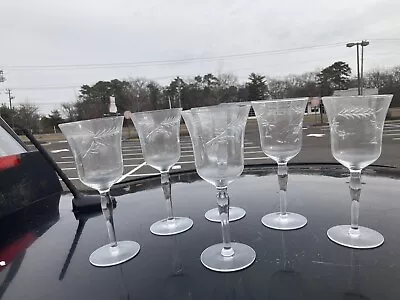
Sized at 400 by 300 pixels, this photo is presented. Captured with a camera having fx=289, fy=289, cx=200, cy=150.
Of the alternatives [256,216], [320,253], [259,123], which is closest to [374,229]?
[320,253]

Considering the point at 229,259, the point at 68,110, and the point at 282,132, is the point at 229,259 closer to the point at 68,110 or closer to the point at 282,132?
the point at 282,132

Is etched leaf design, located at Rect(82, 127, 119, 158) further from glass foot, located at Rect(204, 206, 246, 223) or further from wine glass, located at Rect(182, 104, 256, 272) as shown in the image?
glass foot, located at Rect(204, 206, 246, 223)

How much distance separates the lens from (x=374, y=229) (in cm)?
77

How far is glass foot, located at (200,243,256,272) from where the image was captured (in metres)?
0.64

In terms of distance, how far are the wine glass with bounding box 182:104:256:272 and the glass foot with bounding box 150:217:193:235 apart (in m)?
0.17

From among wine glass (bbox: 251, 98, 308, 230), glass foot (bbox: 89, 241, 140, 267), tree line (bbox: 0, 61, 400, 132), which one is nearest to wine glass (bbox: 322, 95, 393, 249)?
wine glass (bbox: 251, 98, 308, 230)

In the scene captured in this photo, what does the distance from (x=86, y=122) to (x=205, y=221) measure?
48cm

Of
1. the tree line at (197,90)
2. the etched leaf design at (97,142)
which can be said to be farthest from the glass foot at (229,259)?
the tree line at (197,90)

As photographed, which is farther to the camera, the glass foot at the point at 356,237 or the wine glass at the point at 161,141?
the wine glass at the point at 161,141

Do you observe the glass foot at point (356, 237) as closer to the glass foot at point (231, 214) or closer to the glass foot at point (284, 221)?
the glass foot at point (284, 221)

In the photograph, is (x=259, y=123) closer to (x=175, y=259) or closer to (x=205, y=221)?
(x=205, y=221)

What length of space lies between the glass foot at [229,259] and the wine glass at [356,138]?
0.74ft

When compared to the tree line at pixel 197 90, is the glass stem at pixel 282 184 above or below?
below

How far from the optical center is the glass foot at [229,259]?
2.11ft
